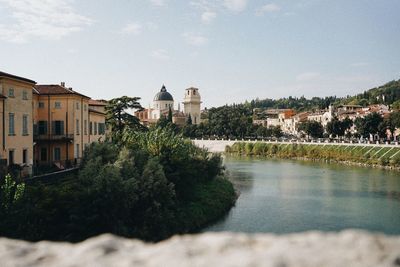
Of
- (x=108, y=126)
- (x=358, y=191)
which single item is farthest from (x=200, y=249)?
(x=108, y=126)

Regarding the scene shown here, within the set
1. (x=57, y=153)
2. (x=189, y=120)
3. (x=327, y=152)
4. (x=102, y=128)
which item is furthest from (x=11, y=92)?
(x=189, y=120)

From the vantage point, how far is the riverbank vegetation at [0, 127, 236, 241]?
16.9 metres

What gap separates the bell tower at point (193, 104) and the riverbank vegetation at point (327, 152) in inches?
1853

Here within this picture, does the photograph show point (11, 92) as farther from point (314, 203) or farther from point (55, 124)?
point (314, 203)

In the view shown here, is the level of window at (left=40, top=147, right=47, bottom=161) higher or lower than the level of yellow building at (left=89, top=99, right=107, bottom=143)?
lower

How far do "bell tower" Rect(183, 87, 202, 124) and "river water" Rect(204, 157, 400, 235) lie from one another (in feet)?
307

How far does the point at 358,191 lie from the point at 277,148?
49782 mm

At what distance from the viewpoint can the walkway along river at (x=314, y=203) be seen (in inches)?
1003

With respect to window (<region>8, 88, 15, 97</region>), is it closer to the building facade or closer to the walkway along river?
the building facade

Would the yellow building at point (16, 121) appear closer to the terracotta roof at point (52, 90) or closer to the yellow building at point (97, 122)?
the terracotta roof at point (52, 90)

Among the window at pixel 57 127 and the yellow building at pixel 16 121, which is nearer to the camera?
the yellow building at pixel 16 121

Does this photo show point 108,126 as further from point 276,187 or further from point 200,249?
point 200,249

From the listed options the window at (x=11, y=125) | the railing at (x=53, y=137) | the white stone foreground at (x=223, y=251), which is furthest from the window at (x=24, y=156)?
the white stone foreground at (x=223, y=251)

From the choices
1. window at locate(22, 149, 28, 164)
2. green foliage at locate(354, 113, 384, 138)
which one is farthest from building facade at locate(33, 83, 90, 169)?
green foliage at locate(354, 113, 384, 138)
